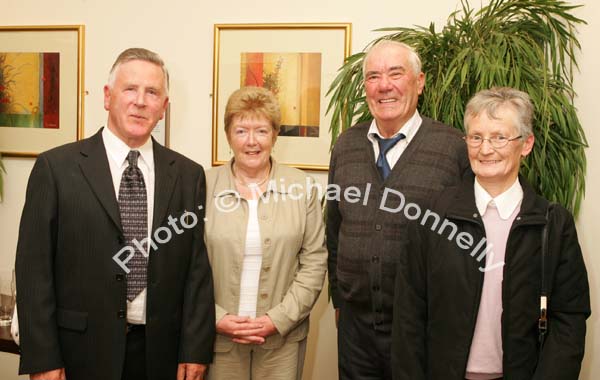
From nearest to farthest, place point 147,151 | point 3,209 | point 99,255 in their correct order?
point 99,255
point 147,151
point 3,209

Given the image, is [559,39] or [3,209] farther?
[3,209]

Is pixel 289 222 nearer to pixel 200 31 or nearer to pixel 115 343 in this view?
pixel 115 343

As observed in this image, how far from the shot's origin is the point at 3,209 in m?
3.35

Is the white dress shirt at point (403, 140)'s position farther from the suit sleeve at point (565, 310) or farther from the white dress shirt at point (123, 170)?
the white dress shirt at point (123, 170)

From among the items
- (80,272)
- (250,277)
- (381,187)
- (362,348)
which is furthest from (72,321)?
(381,187)

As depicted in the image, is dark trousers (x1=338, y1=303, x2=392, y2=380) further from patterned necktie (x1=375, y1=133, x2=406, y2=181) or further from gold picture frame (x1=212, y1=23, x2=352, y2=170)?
gold picture frame (x1=212, y1=23, x2=352, y2=170)

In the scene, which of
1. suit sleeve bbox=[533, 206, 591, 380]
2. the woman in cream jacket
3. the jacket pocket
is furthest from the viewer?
the woman in cream jacket

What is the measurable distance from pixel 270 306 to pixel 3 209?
2124 mm

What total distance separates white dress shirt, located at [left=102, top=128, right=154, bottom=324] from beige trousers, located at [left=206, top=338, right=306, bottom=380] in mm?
402

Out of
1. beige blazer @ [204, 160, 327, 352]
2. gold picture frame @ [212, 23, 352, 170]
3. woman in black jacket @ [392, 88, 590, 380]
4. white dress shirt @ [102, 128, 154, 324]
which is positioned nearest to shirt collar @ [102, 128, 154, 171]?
white dress shirt @ [102, 128, 154, 324]

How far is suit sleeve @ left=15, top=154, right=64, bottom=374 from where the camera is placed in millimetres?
1639

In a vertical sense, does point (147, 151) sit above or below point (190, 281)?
above

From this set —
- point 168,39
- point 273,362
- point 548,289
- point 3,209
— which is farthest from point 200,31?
point 548,289

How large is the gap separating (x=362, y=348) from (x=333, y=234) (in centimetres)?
47
